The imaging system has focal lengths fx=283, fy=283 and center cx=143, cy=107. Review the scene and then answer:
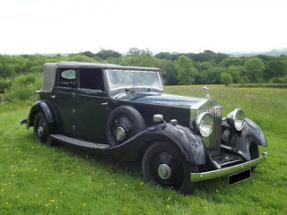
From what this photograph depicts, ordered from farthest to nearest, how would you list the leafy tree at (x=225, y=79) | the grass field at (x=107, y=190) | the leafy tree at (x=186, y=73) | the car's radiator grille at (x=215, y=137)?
the leafy tree at (x=186, y=73) → the leafy tree at (x=225, y=79) → the car's radiator grille at (x=215, y=137) → the grass field at (x=107, y=190)

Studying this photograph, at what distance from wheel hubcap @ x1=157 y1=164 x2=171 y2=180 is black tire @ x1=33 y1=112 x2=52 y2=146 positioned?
3.17 meters

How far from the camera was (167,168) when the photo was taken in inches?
149

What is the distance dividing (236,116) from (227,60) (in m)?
69.3

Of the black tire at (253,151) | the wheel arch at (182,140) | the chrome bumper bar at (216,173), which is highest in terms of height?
the wheel arch at (182,140)

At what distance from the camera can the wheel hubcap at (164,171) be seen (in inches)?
149

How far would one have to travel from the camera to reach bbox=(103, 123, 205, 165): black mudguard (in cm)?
356

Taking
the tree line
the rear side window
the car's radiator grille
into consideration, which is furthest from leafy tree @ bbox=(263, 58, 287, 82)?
the car's radiator grille

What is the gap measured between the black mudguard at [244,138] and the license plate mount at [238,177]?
0.42m

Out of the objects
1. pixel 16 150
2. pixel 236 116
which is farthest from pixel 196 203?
pixel 16 150

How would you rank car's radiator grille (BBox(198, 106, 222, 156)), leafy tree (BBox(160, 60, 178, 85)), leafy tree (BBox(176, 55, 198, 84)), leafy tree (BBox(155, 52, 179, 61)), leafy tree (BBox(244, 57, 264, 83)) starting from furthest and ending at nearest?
leafy tree (BBox(155, 52, 179, 61))
leafy tree (BBox(244, 57, 264, 83))
leafy tree (BBox(176, 55, 198, 84))
leafy tree (BBox(160, 60, 178, 85))
car's radiator grille (BBox(198, 106, 222, 156))

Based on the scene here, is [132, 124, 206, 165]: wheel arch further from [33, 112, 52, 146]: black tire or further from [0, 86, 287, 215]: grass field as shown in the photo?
[33, 112, 52, 146]: black tire

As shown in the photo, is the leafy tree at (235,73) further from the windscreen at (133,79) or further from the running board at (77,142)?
the running board at (77,142)

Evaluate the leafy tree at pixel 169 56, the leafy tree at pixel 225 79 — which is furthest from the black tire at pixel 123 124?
the leafy tree at pixel 169 56

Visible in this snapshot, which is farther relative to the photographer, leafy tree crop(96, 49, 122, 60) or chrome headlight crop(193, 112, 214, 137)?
leafy tree crop(96, 49, 122, 60)
